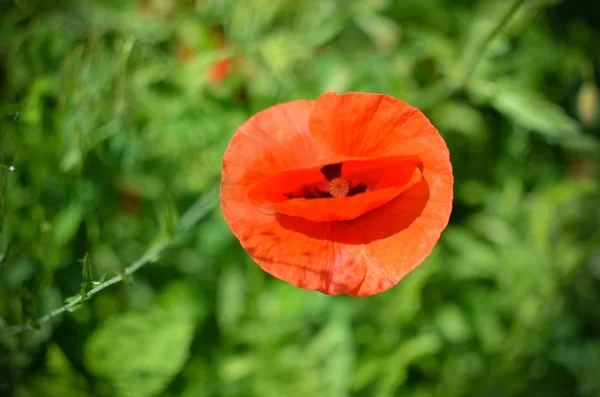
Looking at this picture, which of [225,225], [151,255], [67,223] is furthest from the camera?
[225,225]

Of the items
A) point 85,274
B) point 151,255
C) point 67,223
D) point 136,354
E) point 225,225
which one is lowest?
point 136,354

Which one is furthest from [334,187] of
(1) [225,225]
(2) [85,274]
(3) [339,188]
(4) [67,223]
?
(4) [67,223]

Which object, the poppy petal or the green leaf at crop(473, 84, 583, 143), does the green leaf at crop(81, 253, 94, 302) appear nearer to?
the poppy petal

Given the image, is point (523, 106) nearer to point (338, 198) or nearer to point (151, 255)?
point (338, 198)

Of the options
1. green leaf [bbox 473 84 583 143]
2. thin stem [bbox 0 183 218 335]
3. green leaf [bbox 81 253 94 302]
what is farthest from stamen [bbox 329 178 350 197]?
green leaf [bbox 473 84 583 143]

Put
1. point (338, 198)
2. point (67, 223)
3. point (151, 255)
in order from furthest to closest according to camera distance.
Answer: point (67, 223), point (151, 255), point (338, 198)

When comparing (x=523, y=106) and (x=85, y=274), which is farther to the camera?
(x=523, y=106)
